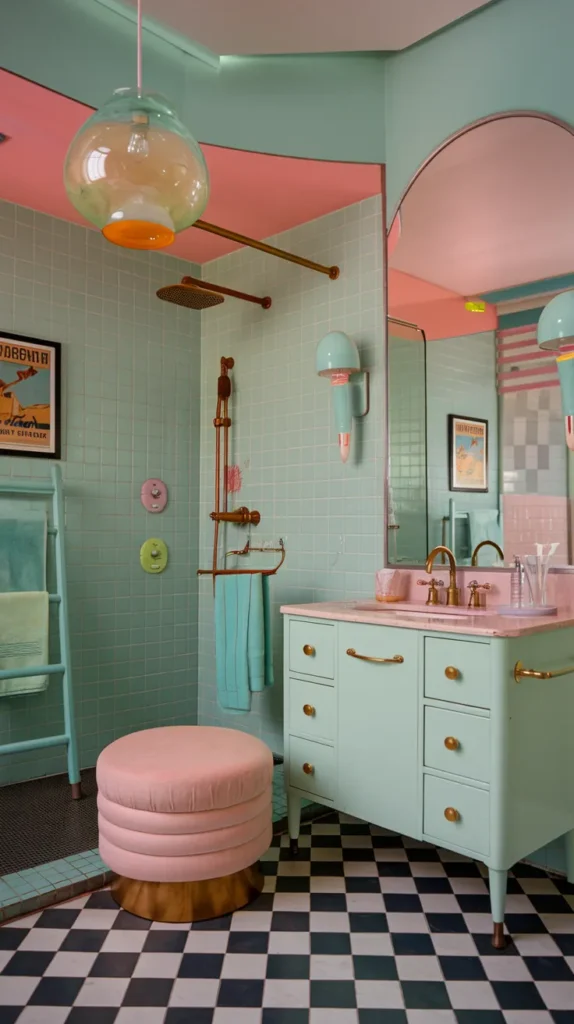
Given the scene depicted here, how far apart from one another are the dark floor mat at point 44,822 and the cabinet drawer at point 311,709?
785 millimetres

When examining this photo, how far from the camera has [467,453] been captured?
105 inches

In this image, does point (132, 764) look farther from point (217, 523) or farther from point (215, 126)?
point (215, 126)

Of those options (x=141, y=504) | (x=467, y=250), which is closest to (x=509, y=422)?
(x=467, y=250)

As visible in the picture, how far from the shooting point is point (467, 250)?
105 inches

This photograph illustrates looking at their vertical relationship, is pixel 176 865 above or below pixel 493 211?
below

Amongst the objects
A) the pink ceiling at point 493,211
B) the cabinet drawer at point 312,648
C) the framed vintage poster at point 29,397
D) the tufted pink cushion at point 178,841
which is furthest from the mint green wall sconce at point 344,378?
the tufted pink cushion at point 178,841

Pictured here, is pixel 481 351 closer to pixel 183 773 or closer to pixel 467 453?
pixel 467 453

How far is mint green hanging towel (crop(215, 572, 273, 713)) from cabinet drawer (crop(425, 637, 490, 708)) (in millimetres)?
1060

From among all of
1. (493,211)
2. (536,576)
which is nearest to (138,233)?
(493,211)

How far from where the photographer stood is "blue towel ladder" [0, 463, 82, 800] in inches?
116

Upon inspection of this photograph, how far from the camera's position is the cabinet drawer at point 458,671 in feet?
6.68

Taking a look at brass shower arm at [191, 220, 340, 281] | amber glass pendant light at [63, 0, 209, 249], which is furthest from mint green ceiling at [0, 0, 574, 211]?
amber glass pendant light at [63, 0, 209, 249]

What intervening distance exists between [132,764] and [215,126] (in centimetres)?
213

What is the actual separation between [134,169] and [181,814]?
1.57m
